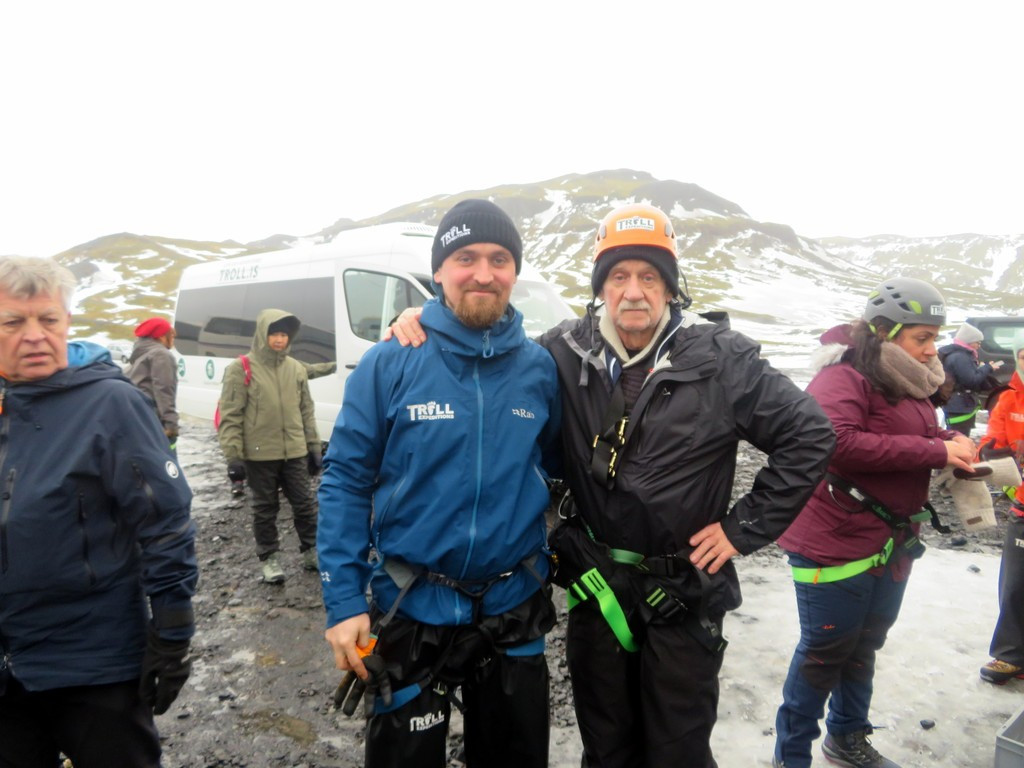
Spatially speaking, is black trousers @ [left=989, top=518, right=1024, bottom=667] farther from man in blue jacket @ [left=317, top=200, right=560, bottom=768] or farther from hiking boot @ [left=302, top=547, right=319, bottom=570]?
hiking boot @ [left=302, top=547, right=319, bottom=570]

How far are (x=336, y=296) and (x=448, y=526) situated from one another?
652 centimetres

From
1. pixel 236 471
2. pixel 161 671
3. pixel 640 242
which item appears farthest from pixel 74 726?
pixel 236 471

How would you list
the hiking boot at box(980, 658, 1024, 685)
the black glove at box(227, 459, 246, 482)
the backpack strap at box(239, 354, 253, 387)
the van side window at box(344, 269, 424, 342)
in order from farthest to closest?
the van side window at box(344, 269, 424, 342)
the black glove at box(227, 459, 246, 482)
the backpack strap at box(239, 354, 253, 387)
the hiking boot at box(980, 658, 1024, 685)

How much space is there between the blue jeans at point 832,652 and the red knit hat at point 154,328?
7256mm

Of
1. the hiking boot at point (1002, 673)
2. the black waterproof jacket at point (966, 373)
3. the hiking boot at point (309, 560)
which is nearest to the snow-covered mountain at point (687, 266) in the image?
the black waterproof jacket at point (966, 373)

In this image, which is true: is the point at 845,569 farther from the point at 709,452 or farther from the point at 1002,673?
the point at 1002,673

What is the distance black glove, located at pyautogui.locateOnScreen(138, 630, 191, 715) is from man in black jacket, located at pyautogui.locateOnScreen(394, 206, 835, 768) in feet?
4.65

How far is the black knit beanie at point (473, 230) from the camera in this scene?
2.42m

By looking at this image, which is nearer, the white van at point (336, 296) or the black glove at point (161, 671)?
the black glove at point (161, 671)

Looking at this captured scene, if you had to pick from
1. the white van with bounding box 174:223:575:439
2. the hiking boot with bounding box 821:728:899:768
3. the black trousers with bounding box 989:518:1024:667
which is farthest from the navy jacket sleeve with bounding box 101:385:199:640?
the white van with bounding box 174:223:575:439

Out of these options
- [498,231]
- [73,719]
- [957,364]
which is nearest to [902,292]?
[498,231]

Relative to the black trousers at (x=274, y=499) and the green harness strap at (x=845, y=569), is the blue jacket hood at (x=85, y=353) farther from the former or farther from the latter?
the black trousers at (x=274, y=499)

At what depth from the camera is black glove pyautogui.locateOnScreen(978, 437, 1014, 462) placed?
4.25 metres

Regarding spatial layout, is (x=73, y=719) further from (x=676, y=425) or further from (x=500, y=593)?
(x=676, y=425)
